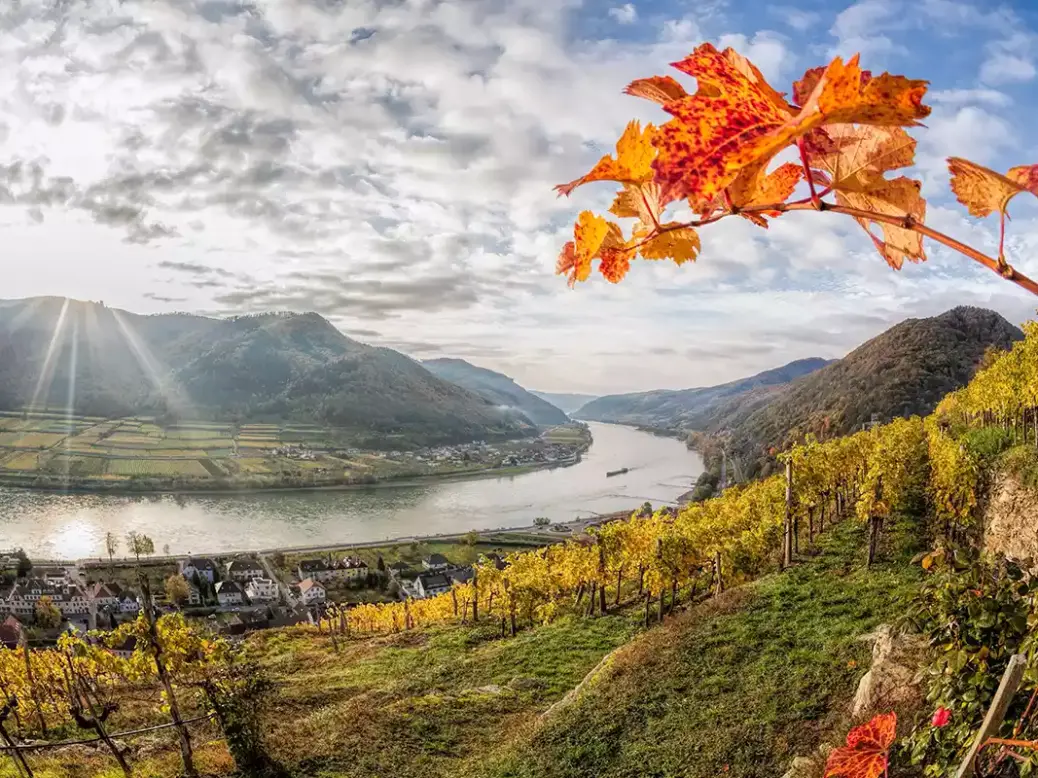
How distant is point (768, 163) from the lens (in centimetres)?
68

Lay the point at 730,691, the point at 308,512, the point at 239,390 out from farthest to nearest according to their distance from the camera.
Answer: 1. the point at 239,390
2. the point at 308,512
3. the point at 730,691

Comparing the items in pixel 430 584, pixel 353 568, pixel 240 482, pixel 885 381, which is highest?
pixel 885 381

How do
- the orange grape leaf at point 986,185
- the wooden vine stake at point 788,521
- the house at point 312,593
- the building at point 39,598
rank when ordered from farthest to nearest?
the house at point 312,593
the building at point 39,598
the wooden vine stake at point 788,521
the orange grape leaf at point 986,185

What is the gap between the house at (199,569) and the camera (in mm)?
52062

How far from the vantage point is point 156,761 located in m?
10.2

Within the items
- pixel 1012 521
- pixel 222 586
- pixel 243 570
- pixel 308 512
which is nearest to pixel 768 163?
pixel 1012 521

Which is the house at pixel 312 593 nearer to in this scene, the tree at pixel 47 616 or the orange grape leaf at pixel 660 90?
the tree at pixel 47 616

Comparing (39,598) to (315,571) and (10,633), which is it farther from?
(315,571)

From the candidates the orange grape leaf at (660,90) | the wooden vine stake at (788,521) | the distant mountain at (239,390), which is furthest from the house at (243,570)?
the distant mountain at (239,390)

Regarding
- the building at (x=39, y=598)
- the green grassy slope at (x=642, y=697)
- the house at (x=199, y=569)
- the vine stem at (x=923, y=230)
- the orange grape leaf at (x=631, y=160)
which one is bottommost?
the building at (x=39, y=598)

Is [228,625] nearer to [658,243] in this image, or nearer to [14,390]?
[658,243]

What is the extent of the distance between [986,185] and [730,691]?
1080 centimetres

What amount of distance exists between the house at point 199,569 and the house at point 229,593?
2.00 meters

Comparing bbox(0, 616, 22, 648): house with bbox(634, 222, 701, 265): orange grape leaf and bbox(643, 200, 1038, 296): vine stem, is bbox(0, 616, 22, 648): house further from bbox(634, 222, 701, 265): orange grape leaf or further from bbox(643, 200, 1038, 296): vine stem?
bbox(643, 200, 1038, 296): vine stem
